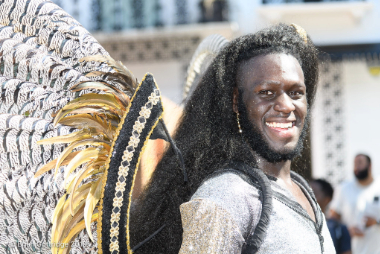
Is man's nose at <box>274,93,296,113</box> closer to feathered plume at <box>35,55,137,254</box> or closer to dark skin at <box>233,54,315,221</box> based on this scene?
dark skin at <box>233,54,315,221</box>

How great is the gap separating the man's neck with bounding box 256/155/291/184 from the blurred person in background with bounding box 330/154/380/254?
10.3 feet

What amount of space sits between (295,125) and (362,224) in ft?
10.9

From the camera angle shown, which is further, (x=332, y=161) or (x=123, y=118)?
(x=332, y=161)

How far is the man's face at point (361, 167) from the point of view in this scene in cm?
504

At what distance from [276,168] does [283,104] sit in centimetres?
26

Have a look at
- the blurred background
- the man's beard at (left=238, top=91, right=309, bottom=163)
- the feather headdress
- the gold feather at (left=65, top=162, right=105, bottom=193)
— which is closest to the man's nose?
the man's beard at (left=238, top=91, right=309, bottom=163)

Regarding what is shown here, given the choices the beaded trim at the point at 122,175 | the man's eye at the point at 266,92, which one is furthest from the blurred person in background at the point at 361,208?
the beaded trim at the point at 122,175

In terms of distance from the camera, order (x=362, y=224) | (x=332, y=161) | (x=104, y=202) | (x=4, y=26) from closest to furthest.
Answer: (x=104, y=202) → (x=4, y=26) → (x=362, y=224) → (x=332, y=161)

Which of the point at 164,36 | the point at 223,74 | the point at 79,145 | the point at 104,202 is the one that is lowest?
the point at 164,36

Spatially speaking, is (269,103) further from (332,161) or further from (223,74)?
(332,161)

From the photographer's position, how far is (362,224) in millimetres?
4832

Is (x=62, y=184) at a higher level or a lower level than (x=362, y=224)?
higher

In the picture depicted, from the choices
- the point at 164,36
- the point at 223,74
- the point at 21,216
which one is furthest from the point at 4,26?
the point at 164,36

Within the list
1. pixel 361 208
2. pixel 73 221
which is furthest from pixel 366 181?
pixel 73 221
